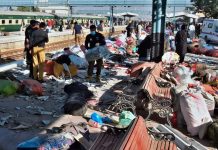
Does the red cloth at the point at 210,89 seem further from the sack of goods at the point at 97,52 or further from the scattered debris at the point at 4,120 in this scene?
the scattered debris at the point at 4,120

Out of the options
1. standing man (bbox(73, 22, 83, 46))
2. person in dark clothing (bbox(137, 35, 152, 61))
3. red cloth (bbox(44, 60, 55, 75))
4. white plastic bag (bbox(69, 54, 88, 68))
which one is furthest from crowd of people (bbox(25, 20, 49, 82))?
standing man (bbox(73, 22, 83, 46))

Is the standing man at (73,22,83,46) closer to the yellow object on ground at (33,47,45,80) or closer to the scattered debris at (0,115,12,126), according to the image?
the yellow object on ground at (33,47,45,80)

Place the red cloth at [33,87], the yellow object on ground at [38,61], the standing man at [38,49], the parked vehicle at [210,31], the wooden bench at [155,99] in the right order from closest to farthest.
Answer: the wooden bench at [155,99]
the red cloth at [33,87]
the standing man at [38,49]
the yellow object on ground at [38,61]
the parked vehicle at [210,31]

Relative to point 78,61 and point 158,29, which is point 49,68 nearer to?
point 78,61

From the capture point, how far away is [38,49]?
1072cm

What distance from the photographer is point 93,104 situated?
28.2 ft

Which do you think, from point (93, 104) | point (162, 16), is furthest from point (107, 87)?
point (162, 16)

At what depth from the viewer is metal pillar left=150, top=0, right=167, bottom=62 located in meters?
12.9

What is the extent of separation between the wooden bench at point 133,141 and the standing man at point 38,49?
6087 millimetres

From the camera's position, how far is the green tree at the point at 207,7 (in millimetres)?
54534

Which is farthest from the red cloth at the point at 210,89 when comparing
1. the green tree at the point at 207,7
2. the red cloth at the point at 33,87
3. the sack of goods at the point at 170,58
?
the green tree at the point at 207,7

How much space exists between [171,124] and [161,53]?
19.5 ft

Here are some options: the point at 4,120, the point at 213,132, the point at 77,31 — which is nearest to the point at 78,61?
the point at 4,120

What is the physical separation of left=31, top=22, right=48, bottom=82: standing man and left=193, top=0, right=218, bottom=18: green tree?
44.4 meters
